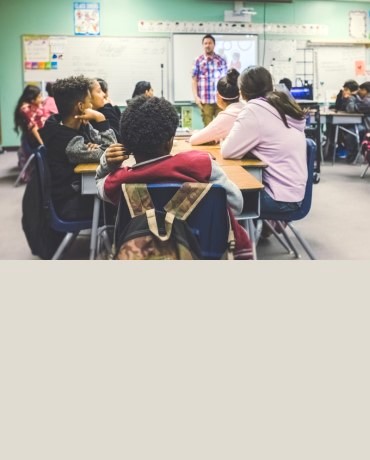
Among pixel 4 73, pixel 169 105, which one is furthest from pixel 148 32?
pixel 169 105

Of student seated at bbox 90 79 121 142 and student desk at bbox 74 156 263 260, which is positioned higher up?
student seated at bbox 90 79 121 142

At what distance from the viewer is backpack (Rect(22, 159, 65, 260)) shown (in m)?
2.39

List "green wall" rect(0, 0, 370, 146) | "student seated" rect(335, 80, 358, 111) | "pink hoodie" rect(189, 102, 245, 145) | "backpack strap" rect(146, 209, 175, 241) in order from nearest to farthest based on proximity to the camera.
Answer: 1. "backpack strap" rect(146, 209, 175, 241)
2. "pink hoodie" rect(189, 102, 245, 145)
3. "student seated" rect(335, 80, 358, 111)
4. "green wall" rect(0, 0, 370, 146)

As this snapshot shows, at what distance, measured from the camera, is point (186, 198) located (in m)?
1.20

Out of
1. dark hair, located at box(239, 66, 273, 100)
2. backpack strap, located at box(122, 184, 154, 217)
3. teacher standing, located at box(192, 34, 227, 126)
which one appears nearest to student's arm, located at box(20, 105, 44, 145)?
teacher standing, located at box(192, 34, 227, 126)

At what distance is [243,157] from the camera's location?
94.9 inches

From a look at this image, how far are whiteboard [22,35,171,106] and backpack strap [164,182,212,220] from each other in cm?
676

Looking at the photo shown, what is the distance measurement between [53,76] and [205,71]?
258 centimetres

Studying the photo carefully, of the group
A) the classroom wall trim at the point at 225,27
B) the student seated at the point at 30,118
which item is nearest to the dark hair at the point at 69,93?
the student seated at the point at 30,118

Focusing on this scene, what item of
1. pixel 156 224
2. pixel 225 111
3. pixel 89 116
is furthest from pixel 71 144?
pixel 156 224

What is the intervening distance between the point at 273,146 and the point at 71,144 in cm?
90

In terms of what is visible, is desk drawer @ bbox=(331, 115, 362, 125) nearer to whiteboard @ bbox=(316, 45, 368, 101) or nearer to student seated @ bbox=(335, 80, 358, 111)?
student seated @ bbox=(335, 80, 358, 111)

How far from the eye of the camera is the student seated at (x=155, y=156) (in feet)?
4.26

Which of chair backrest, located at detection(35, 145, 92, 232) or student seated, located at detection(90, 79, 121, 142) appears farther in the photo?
student seated, located at detection(90, 79, 121, 142)
